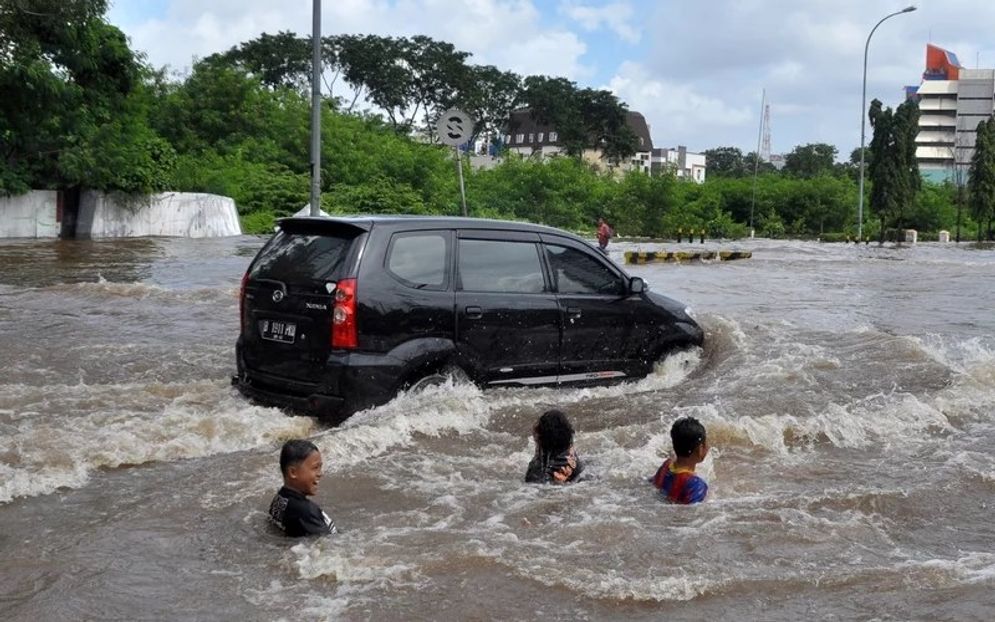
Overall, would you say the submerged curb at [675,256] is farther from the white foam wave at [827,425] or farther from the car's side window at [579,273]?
the white foam wave at [827,425]

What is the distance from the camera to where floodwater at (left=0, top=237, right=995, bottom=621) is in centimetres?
415

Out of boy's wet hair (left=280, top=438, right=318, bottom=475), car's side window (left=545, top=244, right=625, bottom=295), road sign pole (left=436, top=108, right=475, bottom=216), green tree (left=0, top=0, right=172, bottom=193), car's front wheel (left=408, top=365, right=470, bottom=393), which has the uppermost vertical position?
green tree (left=0, top=0, right=172, bottom=193)

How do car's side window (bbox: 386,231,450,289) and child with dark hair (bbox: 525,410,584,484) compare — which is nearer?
child with dark hair (bbox: 525,410,584,484)

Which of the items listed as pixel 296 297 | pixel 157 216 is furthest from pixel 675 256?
pixel 296 297

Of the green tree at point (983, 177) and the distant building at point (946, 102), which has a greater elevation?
the distant building at point (946, 102)

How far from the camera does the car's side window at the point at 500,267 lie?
24.0ft

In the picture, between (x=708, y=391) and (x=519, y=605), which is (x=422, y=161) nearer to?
(x=708, y=391)

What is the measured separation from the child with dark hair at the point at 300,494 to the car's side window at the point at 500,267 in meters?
2.73

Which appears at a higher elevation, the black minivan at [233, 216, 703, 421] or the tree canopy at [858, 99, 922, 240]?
the tree canopy at [858, 99, 922, 240]

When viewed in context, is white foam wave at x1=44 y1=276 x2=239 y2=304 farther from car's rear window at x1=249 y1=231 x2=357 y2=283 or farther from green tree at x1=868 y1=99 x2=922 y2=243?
green tree at x1=868 y1=99 x2=922 y2=243

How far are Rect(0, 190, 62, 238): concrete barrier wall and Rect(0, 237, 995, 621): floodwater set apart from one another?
64.6 ft

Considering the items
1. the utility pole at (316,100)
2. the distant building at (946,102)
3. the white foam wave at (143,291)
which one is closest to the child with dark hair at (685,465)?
the utility pole at (316,100)

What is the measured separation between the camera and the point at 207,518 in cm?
502

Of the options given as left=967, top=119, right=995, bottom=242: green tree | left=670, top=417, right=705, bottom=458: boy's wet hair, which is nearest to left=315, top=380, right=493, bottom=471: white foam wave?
left=670, top=417, right=705, bottom=458: boy's wet hair
